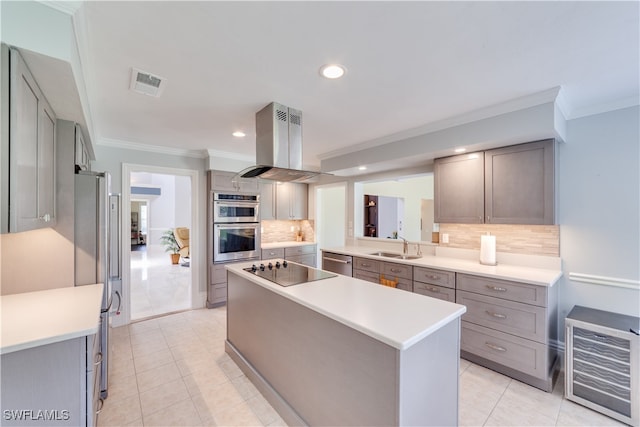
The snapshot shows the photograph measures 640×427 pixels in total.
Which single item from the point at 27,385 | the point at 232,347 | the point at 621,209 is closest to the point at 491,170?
the point at 621,209

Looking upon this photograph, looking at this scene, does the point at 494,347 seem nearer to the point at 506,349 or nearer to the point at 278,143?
the point at 506,349

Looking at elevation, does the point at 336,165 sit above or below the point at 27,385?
above

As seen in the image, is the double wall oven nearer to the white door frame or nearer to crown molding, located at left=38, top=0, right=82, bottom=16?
the white door frame

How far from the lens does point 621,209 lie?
232 cm

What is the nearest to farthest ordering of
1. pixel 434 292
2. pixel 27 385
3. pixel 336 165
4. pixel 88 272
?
1. pixel 27 385
2. pixel 88 272
3. pixel 434 292
4. pixel 336 165

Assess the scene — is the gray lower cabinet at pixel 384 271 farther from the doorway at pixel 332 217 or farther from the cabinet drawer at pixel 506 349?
the doorway at pixel 332 217

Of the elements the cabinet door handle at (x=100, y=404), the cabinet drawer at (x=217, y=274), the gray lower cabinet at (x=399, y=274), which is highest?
the gray lower cabinet at (x=399, y=274)

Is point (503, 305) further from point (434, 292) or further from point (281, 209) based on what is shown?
point (281, 209)

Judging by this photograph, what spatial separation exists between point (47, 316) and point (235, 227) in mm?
2903

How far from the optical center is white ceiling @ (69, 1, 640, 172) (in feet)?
4.38

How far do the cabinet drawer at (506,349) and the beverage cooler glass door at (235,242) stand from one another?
3223mm

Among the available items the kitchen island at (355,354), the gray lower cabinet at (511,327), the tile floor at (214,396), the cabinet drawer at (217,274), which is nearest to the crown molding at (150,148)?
the cabinet drawer at (217,274)

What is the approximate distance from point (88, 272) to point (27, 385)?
962 millimetres

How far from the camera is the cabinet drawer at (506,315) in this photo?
2.19 metres
